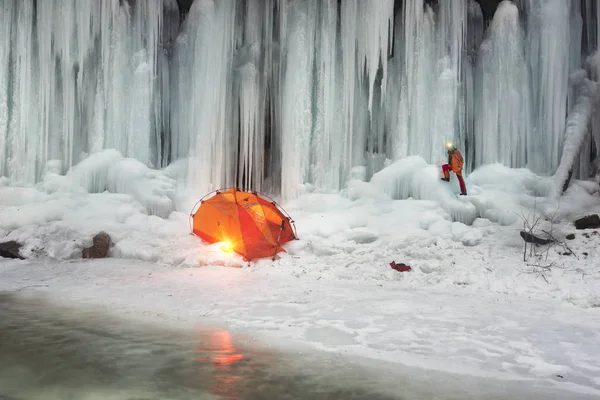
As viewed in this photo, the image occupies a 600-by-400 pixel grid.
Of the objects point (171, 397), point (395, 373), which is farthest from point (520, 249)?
point (171, 397)

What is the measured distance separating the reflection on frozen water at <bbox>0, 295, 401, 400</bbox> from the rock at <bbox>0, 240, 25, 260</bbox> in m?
7.06

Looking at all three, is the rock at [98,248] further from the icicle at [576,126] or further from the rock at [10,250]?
the icicle at [576,126]

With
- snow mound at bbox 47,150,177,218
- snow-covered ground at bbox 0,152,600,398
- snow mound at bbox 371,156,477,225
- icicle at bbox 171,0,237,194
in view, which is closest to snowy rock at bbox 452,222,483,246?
snow-covered ground at bbox 0,152,600,398

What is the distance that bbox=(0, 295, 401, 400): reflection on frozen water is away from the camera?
3.51m

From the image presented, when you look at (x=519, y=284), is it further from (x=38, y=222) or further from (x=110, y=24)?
(x=110, y=24)

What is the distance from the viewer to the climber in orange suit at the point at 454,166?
13727 millimetres

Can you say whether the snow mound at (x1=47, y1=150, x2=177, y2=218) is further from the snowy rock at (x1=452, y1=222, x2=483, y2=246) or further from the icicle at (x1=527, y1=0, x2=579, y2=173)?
the icicle at (x1=527, y1=0, x2=579, y2=173)

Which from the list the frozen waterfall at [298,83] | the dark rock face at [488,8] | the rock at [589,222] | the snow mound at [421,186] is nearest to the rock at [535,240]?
the rock at [589,222]

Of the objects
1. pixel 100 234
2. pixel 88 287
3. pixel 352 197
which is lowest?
pixel 88 287

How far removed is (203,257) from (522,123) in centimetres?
1194

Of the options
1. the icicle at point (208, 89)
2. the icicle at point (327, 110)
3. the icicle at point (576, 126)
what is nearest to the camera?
the icicle at point (576, 126)

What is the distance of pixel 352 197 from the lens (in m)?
15.5

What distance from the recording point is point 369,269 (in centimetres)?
996

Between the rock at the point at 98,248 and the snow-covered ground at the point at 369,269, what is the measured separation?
0.94ft
